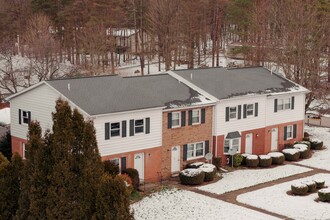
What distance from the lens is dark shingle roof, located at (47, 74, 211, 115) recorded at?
32703 mm

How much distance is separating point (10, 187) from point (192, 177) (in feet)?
48.5

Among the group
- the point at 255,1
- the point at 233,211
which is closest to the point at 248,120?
the point at 233,211

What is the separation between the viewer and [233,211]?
95.7 ft

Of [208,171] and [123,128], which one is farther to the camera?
[208,171]

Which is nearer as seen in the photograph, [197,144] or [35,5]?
[197,144]

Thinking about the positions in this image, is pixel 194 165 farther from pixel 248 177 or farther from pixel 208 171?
pixel 248 177

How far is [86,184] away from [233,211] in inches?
483

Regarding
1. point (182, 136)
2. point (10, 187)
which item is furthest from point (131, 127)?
point (10, 187)

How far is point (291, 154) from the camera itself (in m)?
39.7

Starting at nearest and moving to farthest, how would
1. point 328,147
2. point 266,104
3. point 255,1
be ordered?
point 266,104
point 328,147
point 255,1

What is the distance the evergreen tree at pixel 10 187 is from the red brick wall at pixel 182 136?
48.5 ft

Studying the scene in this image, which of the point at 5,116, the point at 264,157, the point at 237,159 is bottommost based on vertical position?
the point at 237,159

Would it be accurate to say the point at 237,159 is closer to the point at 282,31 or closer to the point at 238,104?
the point at 238,104

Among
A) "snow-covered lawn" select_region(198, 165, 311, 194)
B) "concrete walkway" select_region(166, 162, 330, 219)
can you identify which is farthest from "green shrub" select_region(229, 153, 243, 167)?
"concrete walkway" select_region(166, 162, 330, 219)
